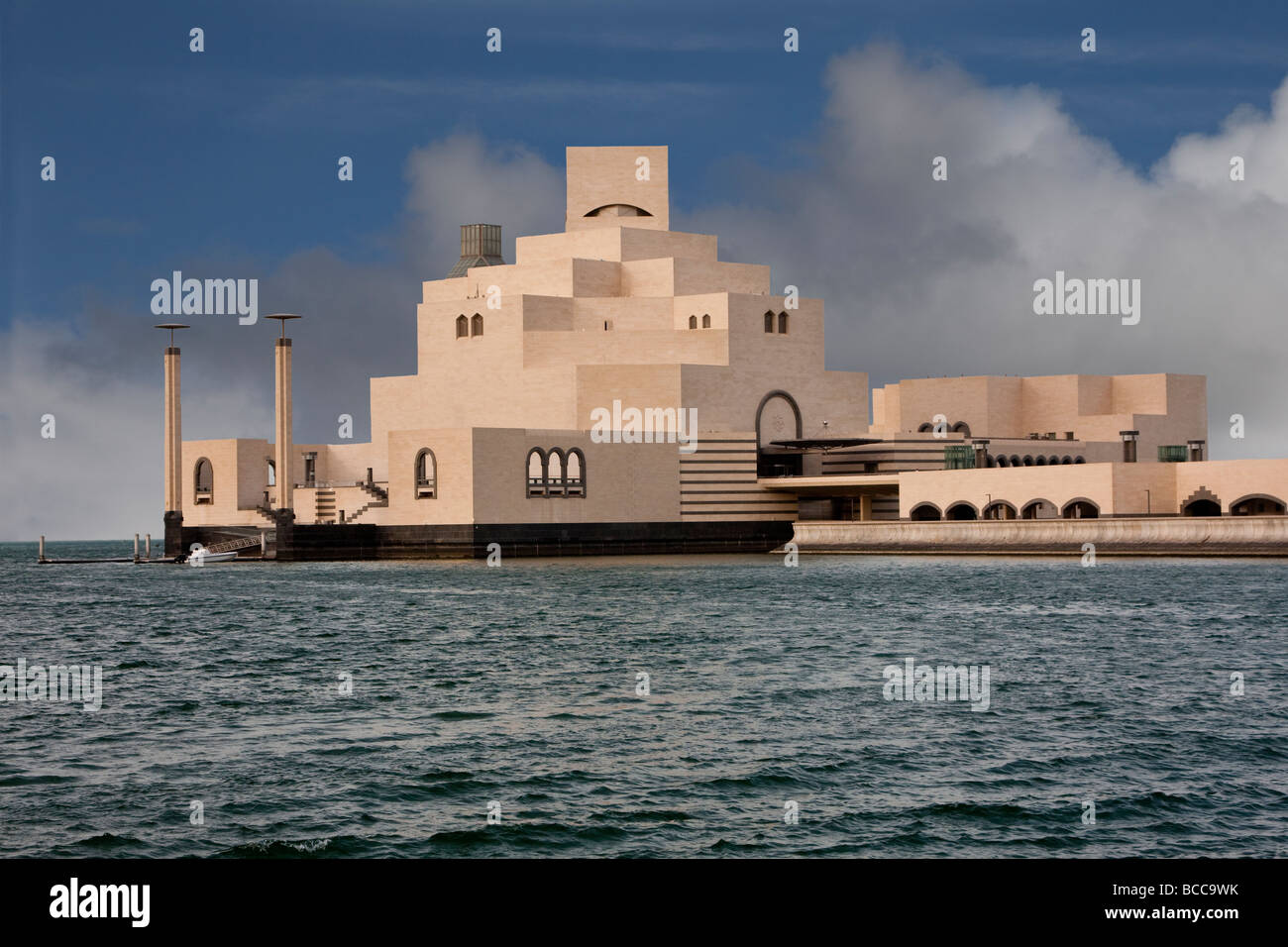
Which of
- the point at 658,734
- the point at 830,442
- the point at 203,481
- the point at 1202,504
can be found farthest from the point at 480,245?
the point at 658,734

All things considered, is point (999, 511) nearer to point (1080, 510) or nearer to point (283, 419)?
point (1080, 510)

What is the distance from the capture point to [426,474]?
75.8 metres

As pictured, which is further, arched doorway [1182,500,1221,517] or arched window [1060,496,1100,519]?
arched window [1060,496,1100,519]

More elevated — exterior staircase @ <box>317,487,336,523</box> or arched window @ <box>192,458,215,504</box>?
arched window @ <box>192,458,215,504</box>

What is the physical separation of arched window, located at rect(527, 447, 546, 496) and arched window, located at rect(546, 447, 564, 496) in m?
0.27

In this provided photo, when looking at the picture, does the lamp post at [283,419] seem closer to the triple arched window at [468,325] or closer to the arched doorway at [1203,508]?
the triple arched window at [468,325]

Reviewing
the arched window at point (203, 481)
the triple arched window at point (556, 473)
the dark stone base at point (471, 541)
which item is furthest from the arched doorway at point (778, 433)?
the arched window at point (203, 481)

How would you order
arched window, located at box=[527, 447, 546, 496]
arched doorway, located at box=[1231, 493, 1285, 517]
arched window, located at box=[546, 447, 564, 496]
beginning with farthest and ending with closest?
arched window, located at box=[546, 447, 564, 496], arched window, located at box=[527, 447, 546, 496], arched doorway, located at box=[1231, 493, 1285, 517]

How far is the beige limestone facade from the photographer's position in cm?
7444

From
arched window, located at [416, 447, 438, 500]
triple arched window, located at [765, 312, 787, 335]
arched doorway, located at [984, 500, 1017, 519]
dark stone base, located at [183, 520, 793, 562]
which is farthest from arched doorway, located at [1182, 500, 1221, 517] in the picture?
arched window, located at [416, 447, 438, 500]

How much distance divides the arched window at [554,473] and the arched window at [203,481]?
23806 millimetres

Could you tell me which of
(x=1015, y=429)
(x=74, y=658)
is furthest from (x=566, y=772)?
(x=1015, y=429)

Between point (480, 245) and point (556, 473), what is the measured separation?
35.2 meters

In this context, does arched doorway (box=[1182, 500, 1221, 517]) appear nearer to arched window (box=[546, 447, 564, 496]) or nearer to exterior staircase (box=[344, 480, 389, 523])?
arched window (box=[546, 447, 564, 496])
